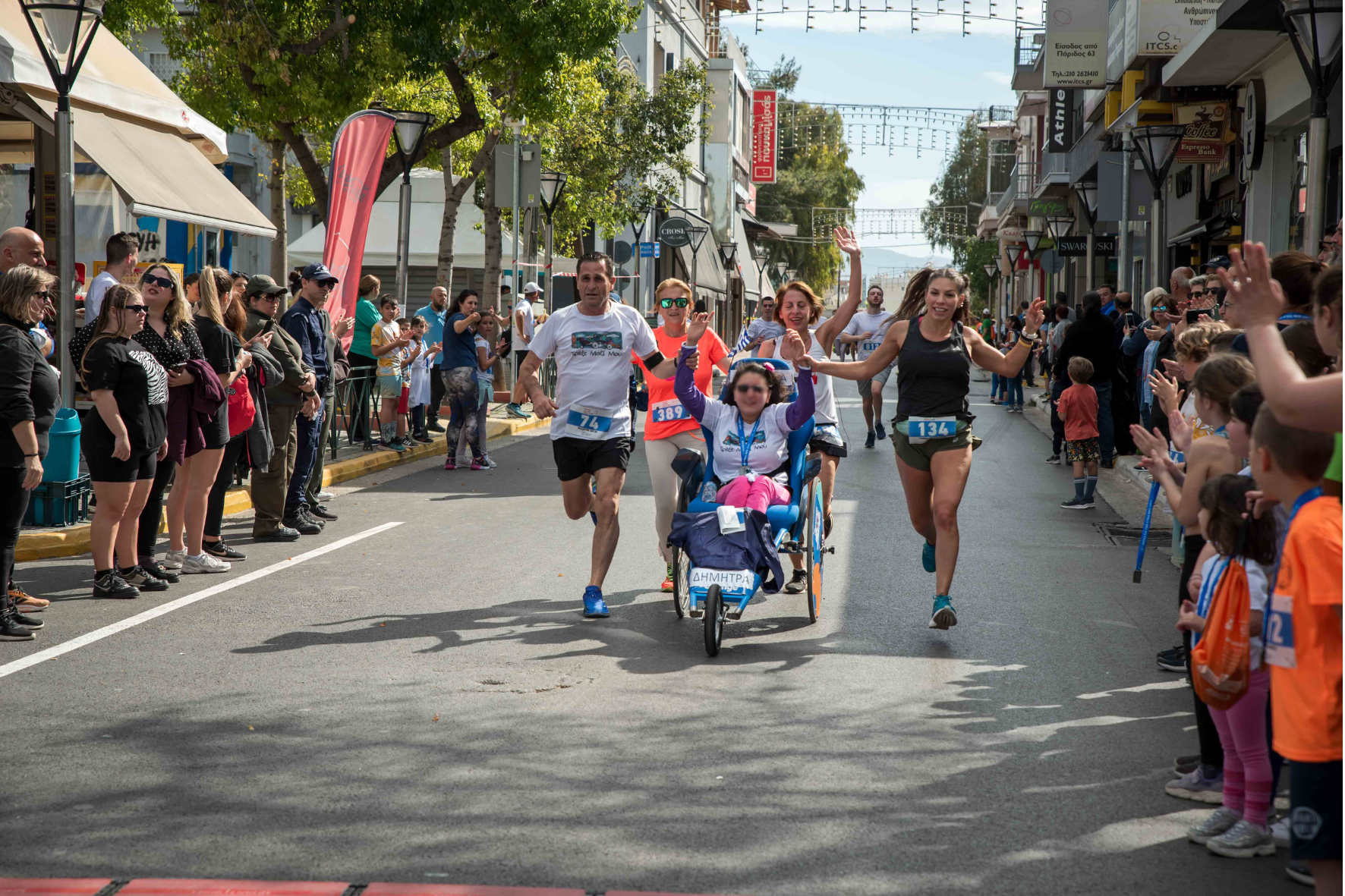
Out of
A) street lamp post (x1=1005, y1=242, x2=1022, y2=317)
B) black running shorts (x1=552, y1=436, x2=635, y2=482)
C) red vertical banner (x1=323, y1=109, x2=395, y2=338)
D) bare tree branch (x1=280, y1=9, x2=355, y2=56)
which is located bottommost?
black running shorts (x1=552, y1=436, x2=635, y2=482)

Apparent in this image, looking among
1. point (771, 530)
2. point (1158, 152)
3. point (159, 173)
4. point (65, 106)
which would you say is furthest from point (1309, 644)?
point (1158, 152)

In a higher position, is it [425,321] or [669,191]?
[669,191]

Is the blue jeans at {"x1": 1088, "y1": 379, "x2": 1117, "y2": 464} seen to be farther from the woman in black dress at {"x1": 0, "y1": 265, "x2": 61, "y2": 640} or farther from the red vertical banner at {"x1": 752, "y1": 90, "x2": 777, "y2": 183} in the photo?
the red vertical banner at {"x1": 752, "y1": 90, "x2": 777, "y2": 183}

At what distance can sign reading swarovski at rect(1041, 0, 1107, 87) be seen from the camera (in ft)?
97.8

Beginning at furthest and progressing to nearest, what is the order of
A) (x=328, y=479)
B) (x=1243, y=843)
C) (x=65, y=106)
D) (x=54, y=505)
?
(x=328, y=479) < (x=65, y=106) < (x=54, y=505) < (x=1243, y=843)

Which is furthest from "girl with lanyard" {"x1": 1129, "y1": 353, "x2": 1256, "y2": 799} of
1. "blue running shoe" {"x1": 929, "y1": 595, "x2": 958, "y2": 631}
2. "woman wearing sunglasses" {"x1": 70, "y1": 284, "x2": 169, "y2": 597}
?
"woman wearing sunglasses" {"x1": 70, "y1": 284, "x2": 169, "y2": 597}

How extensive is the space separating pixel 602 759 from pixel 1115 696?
238cm

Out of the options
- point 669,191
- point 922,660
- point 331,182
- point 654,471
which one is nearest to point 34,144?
point 331,182

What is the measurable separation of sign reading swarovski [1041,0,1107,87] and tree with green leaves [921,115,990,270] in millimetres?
56570

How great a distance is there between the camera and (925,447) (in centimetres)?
732

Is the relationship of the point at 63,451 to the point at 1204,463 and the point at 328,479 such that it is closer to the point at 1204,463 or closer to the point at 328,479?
the point at 328,479

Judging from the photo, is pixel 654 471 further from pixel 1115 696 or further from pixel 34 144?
pixel 34 144

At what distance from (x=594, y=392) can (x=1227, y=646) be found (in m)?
4.35

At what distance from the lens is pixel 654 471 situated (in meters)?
8.23
